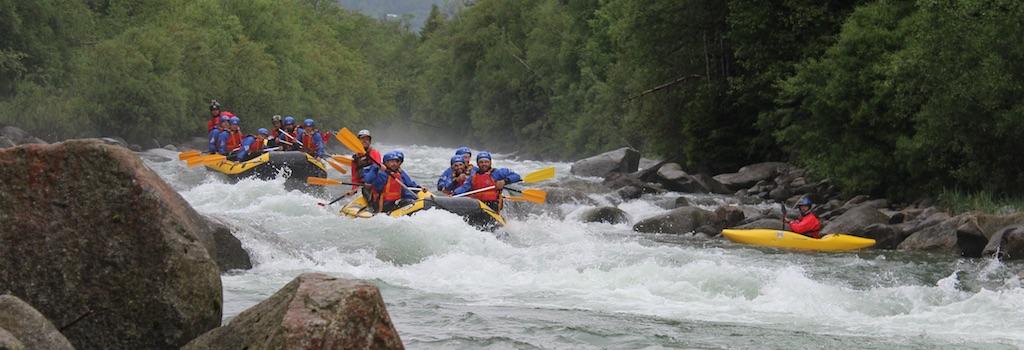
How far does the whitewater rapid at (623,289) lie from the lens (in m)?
9.12

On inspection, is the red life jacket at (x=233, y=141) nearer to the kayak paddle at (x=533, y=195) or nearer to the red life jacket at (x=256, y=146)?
the red life jacket at (x=256, y=146)

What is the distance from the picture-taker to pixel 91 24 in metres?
40.8

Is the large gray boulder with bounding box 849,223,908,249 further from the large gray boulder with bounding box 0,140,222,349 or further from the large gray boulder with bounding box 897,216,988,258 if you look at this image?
the large gray boulder with bounding box 0,140,222,349

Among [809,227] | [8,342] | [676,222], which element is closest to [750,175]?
[676,222]

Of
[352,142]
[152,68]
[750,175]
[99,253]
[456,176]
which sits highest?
[152,68]

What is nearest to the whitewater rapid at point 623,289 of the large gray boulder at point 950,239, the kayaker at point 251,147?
the large gray boulder at point 950,239

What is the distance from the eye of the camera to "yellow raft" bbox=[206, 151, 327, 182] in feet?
72.8

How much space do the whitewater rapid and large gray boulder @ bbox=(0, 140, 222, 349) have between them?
2177 mm

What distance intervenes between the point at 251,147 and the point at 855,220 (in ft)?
36.7

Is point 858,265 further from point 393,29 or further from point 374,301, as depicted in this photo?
point 393,29

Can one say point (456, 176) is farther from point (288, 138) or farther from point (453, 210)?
point (288, 138)

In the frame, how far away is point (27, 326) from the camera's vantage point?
5.55 metres

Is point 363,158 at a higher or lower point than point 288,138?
lower

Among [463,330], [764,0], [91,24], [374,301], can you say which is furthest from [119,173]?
[91,24]
